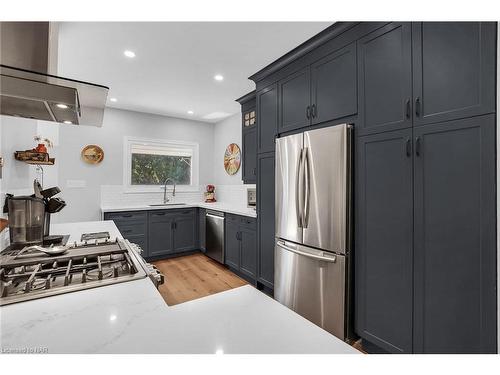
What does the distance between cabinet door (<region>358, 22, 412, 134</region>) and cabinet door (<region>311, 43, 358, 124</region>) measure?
0.22 feet

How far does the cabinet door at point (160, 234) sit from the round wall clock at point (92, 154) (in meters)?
1.23

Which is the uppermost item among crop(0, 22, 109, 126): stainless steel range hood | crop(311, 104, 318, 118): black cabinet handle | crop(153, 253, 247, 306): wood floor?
crop(311, 104, 318, 118): black cabinet handle

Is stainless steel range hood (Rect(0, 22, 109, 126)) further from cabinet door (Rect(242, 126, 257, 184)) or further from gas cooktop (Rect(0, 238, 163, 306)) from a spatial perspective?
cabinet door (Rect(242, 126, 257, 184))

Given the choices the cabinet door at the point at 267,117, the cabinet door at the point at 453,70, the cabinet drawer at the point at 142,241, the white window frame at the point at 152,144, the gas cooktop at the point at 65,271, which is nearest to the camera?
the gas cooktop at the point at 65,271

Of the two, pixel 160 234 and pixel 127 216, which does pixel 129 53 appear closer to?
pixel 127 216

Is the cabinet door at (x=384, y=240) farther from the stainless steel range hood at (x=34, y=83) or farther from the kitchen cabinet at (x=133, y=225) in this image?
the kitchen cabinet at (x=133, y=225)

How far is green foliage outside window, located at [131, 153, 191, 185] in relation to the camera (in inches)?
172

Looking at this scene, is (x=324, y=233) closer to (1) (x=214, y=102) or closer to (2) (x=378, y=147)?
(2) (x=378, y=147)

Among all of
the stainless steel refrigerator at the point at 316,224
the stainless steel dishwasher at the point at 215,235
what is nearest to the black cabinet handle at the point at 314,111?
the stainless steel refrigerator at the point at 316,224

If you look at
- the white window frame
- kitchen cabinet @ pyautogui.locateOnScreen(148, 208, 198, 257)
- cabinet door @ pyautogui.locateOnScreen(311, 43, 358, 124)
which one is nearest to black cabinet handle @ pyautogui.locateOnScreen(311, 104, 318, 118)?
cabinet door @ pyautogui.locateOnScreen(311, 43, 358, 124)

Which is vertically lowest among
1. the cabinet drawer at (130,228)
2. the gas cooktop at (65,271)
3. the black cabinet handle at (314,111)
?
the cabinet drawer at (130,228)

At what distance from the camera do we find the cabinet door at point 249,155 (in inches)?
132
